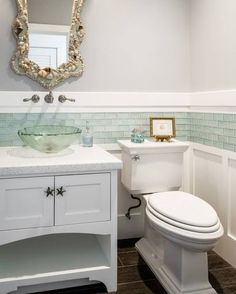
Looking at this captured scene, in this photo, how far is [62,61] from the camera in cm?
214

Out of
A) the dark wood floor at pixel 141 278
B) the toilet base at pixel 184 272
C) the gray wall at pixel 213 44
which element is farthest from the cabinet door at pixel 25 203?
the gray wall at pixel 213 44

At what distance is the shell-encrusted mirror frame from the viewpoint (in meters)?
2.04

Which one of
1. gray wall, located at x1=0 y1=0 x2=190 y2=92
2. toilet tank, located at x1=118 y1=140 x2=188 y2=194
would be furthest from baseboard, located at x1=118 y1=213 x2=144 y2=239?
gray wall, located at x1=0 y1=0 x2=190 y2=92

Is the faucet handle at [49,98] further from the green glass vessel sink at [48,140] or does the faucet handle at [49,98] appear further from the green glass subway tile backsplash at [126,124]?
the green glass vessel sink at [48,140]

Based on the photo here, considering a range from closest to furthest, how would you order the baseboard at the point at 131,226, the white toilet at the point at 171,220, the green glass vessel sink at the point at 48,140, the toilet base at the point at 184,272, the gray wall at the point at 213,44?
1. the white toilet at the point at 171,220
2. the toilet base at the point at 184,272
3. the green glass vessel sink at the point at 48,140
4. the gray wall at the point at 213,44
5. the baseboard at the point at 131,226

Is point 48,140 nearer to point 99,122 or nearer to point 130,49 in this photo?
point 99,122

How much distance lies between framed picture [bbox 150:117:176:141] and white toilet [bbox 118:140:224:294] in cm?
11

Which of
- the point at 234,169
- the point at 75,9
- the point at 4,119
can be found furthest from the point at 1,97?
the point at 234,169

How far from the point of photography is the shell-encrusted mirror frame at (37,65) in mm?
2037

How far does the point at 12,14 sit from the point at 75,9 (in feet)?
1.36

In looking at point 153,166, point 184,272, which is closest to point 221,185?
point 153,166

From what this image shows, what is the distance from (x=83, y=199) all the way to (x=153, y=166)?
609 millimetres

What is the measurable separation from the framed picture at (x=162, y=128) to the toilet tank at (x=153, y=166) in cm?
10

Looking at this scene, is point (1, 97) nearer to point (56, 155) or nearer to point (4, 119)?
point (4, 119)
